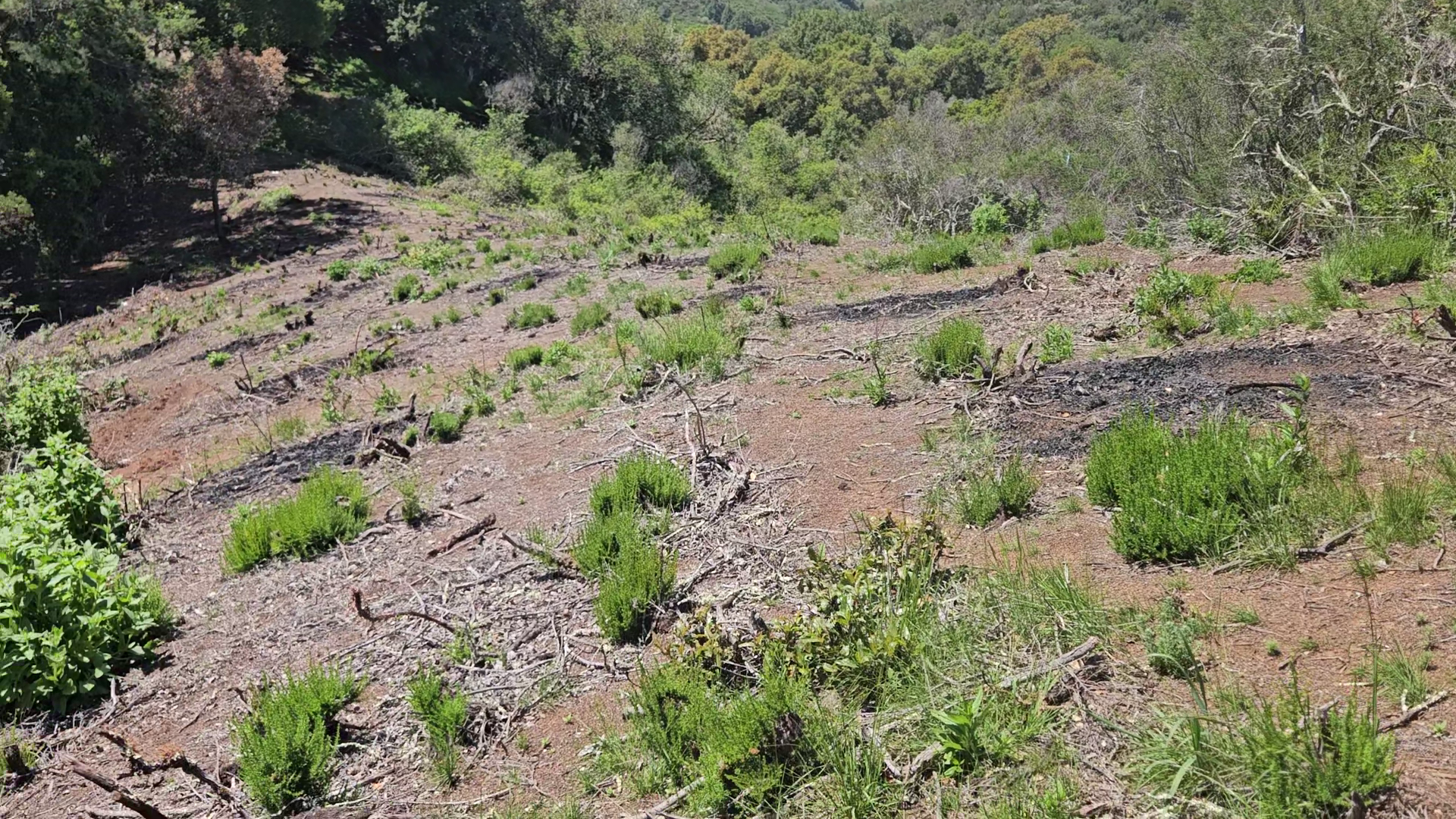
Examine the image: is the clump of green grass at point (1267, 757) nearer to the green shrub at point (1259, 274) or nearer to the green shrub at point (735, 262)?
the green shrub at point (1259, 274)

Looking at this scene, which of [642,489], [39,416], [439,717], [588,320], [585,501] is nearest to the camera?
[439,717]

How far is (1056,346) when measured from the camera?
19.7 feet

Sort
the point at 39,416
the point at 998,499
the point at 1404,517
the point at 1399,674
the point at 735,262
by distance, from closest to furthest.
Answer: the point at 1399,674
the point at 1404,517
the point at 998,499
the point at 39,416
the point at 735,262

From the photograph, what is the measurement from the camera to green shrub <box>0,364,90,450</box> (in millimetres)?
7469

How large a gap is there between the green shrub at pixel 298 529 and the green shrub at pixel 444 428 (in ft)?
4.11

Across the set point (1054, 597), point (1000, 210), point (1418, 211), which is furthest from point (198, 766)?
point (1000, 210)

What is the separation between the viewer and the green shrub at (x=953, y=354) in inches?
225

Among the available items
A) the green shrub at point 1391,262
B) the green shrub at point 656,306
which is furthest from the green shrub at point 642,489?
the green shrub at point 1391,262

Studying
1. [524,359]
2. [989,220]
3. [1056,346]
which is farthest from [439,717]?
[989,220]

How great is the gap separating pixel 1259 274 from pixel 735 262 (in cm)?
564

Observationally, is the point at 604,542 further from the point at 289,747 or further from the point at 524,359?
the point at 524,359

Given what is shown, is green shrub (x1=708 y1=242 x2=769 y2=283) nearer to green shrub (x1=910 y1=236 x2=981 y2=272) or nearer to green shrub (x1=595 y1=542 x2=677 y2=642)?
green shrub (x1=910 y1=236 x2=981 y2=272)

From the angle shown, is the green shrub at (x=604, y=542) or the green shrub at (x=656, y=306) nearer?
the green shrub at (x=604, y=542)

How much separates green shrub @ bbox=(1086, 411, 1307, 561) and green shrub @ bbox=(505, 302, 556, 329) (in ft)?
23.3
